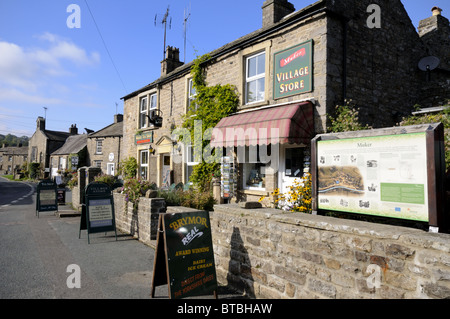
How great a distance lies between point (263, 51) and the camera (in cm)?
1007

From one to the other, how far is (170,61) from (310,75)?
1046cm

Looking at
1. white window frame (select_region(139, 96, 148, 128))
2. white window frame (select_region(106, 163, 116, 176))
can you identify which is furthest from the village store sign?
white window frame (select_region(106, 163, 116, 176))

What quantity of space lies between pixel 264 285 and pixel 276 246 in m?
0.61

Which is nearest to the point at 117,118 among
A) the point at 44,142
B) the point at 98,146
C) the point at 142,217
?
the point at 98,146

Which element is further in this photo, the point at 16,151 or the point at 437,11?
the point at 16,151

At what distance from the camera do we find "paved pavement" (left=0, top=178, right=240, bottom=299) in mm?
4471

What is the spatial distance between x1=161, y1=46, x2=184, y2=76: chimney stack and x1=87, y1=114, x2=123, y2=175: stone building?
1976cm

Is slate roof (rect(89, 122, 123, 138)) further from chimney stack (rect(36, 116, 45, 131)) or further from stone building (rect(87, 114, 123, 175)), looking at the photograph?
chimney stack (rect(36, 116, 45, 131))

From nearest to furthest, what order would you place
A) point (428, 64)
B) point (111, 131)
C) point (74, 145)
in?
point (428, 64) → point (111, 131) → point (74, 145)

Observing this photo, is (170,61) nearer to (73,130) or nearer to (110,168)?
(110,168)

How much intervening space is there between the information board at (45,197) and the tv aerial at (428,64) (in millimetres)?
14427

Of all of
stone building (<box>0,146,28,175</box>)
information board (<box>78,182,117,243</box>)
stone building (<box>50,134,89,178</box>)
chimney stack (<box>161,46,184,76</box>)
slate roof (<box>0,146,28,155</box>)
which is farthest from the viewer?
slate roof (<box>0,146,28,155</box>)

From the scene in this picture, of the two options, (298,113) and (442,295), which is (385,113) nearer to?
(298,113)

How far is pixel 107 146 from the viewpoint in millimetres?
36406
